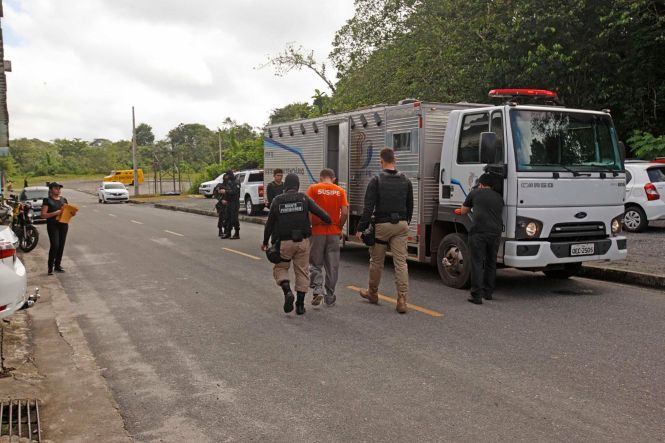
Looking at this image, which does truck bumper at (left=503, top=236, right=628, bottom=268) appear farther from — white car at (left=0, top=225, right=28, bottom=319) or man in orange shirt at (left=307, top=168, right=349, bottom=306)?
white car at (left=0, top=225, right=28, bottom=319)

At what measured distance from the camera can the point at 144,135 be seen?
4341 inches

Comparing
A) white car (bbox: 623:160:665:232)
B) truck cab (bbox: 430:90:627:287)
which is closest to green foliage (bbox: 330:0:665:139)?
white car (bbox: 623:160:665:232)

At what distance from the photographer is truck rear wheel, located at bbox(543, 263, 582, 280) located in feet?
31.2

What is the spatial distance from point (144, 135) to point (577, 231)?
110 meters

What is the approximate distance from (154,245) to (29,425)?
432 inches

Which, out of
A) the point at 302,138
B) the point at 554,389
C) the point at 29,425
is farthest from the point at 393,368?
the point at 302,138

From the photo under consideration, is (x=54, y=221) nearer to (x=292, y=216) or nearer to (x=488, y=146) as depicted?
(x=292, y=216)

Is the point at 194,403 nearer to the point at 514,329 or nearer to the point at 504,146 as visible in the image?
the point at 514,329

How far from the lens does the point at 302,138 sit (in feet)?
43.4

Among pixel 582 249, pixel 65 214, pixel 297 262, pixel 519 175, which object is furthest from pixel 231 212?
pixel 582 249

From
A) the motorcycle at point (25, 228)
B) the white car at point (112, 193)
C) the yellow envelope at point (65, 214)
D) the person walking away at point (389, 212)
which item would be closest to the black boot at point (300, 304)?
the person walking away at point (389, 212)

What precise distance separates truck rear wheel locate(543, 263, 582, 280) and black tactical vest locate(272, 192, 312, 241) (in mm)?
4395

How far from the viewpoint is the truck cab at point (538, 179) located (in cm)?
806

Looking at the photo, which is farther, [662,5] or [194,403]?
[662,5]
